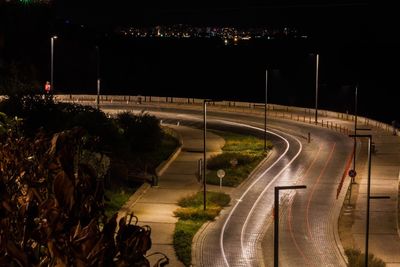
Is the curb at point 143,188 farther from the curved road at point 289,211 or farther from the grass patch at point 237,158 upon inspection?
the curved road at point 289,211

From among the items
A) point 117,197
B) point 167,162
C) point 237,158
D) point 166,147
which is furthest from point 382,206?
point 166,147

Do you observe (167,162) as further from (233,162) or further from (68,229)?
(68,229)

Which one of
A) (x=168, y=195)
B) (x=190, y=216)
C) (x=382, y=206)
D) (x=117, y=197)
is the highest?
(x=117, y=197)

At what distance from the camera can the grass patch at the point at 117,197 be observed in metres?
37.3

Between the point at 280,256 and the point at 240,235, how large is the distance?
377 cm

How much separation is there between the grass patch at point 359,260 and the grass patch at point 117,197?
11.9m

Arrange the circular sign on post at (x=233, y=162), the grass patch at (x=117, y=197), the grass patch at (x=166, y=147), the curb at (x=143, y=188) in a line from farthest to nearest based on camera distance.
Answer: the grass patch at (x=166, y=147) < the circular sign on post at (x=233, y=162) < the curb at (x=143, y=188) < the grass patch at (x=117, y=197)

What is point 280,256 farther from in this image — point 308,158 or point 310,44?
point 310,44

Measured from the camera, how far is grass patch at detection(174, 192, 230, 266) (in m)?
30.7

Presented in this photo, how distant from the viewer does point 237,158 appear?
169 feet

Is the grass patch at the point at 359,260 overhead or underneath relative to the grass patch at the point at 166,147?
underneath

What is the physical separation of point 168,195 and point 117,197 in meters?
3.17

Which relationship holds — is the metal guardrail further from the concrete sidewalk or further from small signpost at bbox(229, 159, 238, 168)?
small signpost at bbox(229, 159, 238, 168)

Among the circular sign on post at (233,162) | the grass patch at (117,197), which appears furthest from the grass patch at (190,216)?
the circular sign on post at (233,162)
